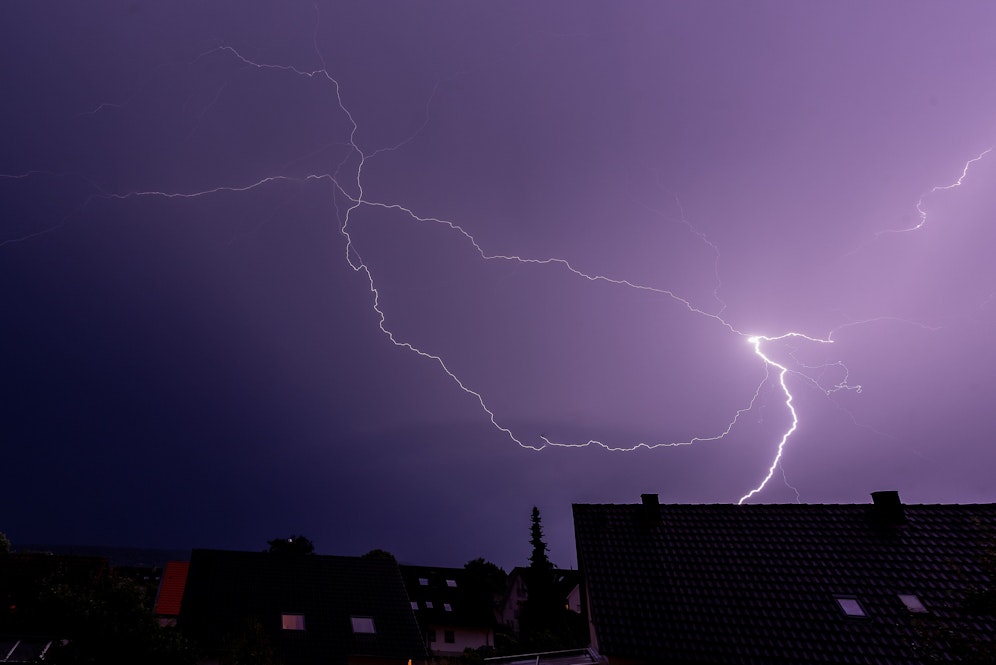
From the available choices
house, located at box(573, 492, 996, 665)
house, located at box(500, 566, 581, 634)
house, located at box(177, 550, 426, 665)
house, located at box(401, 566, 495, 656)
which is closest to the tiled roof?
house, located at box(401, 566, 495, 656)

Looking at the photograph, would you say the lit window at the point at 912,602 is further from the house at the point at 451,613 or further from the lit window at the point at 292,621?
the house at the point at 451,613

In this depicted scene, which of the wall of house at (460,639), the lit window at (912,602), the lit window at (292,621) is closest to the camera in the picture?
the lit window at (912,602)

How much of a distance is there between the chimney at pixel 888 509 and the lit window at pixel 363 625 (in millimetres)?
16041

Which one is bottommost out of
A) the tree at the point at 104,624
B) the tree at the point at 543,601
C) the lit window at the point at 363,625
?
the tree at the point at 104,624

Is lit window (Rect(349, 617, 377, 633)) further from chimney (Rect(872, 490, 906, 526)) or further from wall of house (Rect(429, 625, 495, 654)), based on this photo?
chimney (Rect(872, 490, 906, 526))

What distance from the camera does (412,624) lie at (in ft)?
68.9

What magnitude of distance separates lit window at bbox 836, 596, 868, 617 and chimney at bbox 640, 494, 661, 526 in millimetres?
4298

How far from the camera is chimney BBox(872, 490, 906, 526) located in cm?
1400

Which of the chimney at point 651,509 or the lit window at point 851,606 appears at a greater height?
the chimney at point 651,509

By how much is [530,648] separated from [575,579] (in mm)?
22751

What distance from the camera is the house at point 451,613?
34.6 m

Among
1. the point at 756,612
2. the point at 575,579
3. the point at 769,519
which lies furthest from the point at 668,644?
the point at 575,579

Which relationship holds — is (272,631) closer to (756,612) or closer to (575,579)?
(756,612)

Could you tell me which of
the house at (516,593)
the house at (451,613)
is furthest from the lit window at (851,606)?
the house at (451,613)
